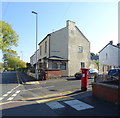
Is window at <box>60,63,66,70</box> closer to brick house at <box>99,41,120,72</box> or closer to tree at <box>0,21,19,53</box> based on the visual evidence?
tree at <box>0,21,19,53</box>

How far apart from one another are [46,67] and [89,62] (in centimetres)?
1028

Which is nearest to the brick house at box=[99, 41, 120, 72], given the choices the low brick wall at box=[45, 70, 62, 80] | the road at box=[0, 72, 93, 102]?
the low brick wall at box=[45, 70, 62, 80]

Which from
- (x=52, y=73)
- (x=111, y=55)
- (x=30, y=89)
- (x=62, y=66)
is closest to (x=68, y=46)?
(x=62, y=66)

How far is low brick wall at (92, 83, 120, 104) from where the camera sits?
17.6ft

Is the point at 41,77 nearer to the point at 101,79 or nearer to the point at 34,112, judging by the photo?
the point at 101,79

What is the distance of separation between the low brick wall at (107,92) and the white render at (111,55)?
98.7 ft

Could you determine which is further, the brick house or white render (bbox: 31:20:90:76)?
the brick house

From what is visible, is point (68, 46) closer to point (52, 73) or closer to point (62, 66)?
point (62, 66)

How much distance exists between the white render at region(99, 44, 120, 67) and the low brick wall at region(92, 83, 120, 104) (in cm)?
3010

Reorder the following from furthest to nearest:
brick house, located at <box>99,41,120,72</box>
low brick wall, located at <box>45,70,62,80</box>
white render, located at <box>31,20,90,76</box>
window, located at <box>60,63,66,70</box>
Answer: brick house, located at <box>99,41,120,72</box> → white render, located at <box>31,20,90,76</box> → window, located at <box>60,63,66,70</box> → low brick wall, located at <box>45,70,62,80</box>

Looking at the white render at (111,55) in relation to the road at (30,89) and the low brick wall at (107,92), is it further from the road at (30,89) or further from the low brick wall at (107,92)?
the low brick wall at (107,92)

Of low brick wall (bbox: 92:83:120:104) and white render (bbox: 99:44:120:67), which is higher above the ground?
white render (bbox: 99:44:120:67)

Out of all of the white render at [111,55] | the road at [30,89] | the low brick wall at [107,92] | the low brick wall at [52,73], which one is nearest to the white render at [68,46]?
the low brick wall at [52,73]

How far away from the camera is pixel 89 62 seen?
956 inches
